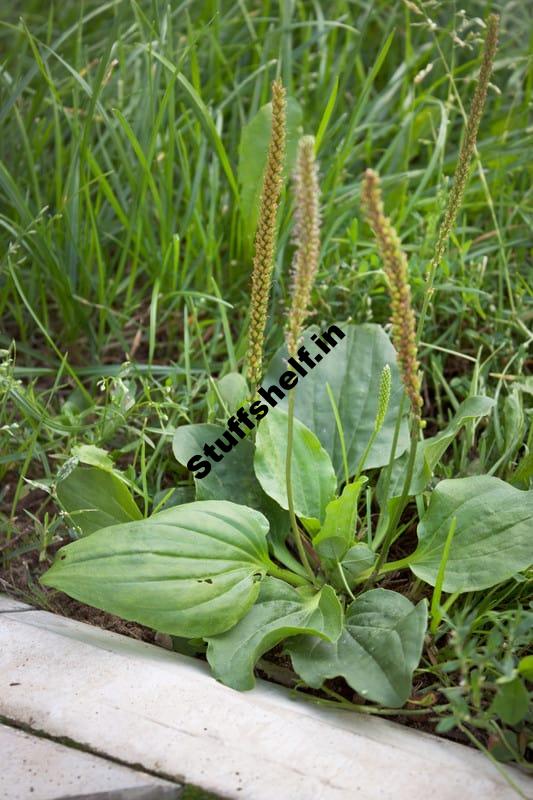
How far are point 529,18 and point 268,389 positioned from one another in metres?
2.04

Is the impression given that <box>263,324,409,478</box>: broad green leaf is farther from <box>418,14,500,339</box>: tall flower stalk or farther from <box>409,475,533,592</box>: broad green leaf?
<box>418,14,500,339</box>: tall flower stalk

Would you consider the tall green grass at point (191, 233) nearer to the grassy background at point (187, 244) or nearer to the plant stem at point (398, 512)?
the grassy background at point (187, 244)

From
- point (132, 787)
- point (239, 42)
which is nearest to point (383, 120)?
point (239, 42)

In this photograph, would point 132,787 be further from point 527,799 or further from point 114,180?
point 114,180

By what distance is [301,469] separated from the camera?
2.00m

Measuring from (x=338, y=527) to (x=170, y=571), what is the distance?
13.2 inches

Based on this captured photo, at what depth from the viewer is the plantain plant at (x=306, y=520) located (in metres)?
1.64

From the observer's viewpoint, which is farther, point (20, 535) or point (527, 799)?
point (20, 535)

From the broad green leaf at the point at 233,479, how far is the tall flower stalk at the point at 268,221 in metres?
0.30

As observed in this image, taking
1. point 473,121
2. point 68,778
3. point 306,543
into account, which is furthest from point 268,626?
point 473,121

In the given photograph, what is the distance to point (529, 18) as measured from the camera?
3.40m

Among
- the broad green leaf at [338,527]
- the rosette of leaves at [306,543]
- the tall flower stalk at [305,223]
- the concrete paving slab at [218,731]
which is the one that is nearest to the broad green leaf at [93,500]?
the rosette of leaves at [306,543]

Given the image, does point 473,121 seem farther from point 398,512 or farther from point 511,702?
point 511,702

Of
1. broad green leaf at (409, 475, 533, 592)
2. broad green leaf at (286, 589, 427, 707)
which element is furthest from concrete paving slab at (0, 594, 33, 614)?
broad green leaf at (409, 475, 533, 592)
